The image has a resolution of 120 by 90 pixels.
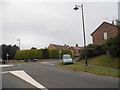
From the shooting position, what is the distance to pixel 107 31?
37938 millimetres

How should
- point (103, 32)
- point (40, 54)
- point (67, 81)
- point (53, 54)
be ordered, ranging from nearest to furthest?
point (67, 81), point (103, 32), point (40, 54), point (53, 54)

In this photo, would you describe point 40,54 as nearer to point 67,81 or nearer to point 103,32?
point 103,32

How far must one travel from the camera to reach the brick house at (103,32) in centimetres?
3702

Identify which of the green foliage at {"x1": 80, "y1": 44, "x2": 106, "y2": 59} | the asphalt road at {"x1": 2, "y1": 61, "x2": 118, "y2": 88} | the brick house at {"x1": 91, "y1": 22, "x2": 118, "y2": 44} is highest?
the brick house at {"x1": 91, "y1": 22, "x2": 118, "y2": 44}

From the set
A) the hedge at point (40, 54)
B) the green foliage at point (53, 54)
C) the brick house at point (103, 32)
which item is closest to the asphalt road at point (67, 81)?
the brick house at point (103, 32)

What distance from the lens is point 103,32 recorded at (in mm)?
38781

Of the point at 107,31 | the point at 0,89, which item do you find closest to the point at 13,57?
the point at 107,31

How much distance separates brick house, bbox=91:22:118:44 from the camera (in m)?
37.0

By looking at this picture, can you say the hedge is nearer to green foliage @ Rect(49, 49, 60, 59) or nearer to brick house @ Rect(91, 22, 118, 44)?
green foliage @ Rect(49, 49, 60, 59)

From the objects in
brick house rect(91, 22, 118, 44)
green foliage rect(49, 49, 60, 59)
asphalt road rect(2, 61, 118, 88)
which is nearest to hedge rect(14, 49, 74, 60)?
green foliage rect(49, 49, 60, 59)

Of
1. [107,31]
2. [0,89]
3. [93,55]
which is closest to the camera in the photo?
[0,89]

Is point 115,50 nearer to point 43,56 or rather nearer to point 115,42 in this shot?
point 115,42

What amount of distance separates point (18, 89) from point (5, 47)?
6075 cm

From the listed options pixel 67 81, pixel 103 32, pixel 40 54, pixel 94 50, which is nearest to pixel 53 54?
pixel 40 54
